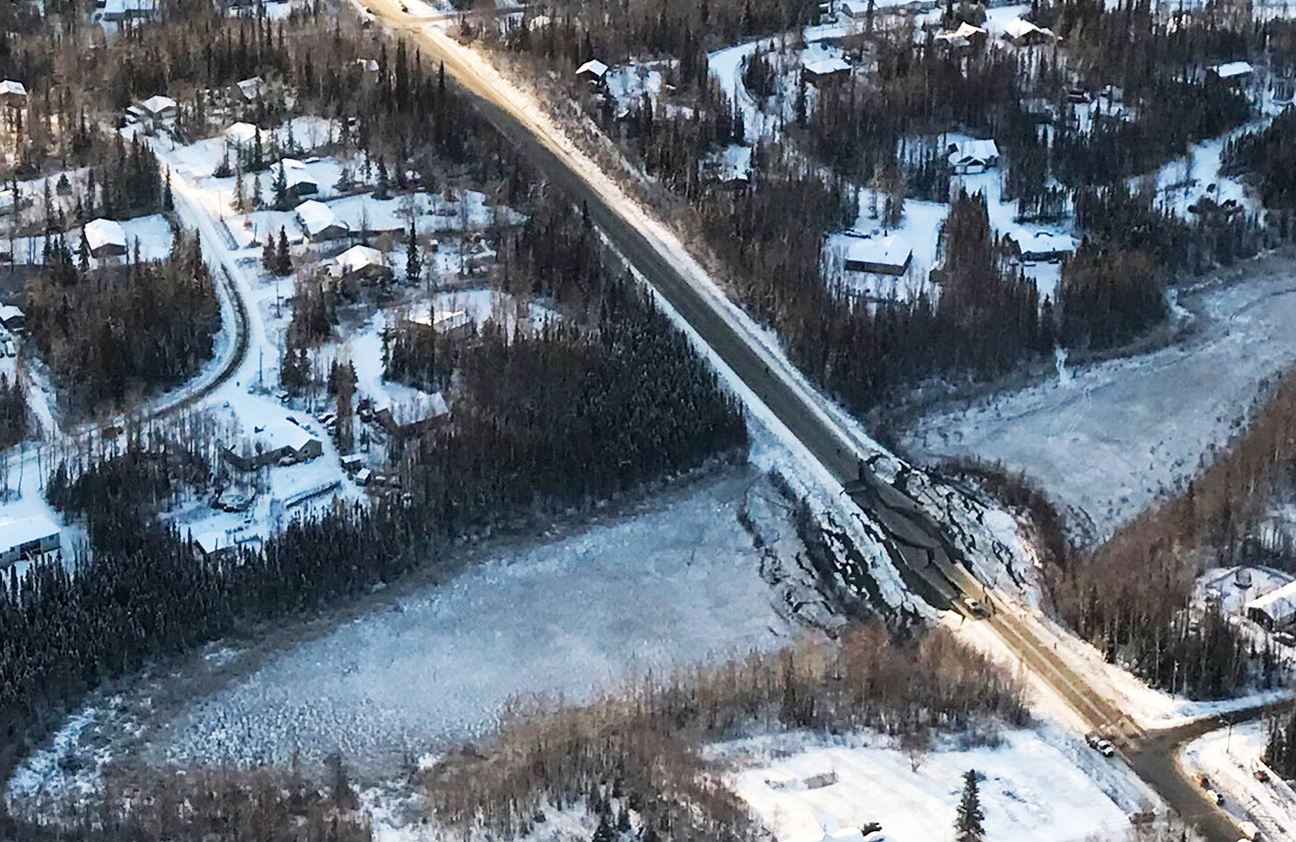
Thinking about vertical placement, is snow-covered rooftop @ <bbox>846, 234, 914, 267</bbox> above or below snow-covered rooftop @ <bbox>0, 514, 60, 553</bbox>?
above

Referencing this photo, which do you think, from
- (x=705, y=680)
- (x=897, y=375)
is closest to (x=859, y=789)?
(x=705, y=680)

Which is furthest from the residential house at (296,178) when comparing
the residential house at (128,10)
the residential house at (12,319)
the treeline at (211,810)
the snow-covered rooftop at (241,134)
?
the treeline at (211,810)

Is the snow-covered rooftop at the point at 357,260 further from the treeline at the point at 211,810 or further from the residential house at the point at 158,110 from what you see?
the treeline at the point at 211,810

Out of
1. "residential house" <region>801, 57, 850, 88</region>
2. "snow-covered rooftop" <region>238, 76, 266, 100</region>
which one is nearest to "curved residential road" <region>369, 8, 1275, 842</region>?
"snow-covered rooftop" <region>238, 76, 266, 100</region>

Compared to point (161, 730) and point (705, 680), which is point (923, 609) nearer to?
point (705, 680)

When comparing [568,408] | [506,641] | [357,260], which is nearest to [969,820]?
[506,641]

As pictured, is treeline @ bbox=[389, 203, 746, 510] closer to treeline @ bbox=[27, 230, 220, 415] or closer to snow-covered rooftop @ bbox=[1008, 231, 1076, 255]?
treeline @ bbox=[27, 230, 220, 415]

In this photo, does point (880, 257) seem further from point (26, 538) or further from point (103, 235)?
point (26, 538)
